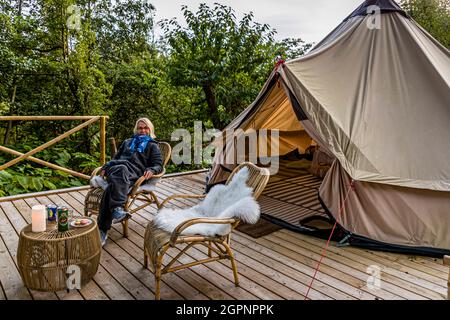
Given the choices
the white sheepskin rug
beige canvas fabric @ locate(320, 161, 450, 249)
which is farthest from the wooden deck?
the white sheepskin rug

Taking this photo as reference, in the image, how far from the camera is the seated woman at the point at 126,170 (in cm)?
299

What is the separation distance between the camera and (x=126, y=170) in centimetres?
318

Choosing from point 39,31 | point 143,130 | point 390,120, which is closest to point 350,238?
point 390,120

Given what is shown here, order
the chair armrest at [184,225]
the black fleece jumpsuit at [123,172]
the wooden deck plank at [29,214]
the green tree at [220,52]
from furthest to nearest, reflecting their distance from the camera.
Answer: the green tree at [220,52] < the black fleece jumpsuit at [123,172] < the wooden deck plank at [29,214] < the chair armrest at [184,225]

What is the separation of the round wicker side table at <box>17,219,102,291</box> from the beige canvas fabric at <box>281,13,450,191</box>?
215 cm

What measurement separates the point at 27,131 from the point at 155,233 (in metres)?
5.83

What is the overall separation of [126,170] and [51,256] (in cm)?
110

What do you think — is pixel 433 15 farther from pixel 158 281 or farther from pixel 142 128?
pixel 158 281

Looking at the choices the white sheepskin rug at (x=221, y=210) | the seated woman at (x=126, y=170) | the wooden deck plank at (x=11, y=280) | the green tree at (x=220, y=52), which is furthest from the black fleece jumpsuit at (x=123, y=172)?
the green tree at (x=220, y=52)

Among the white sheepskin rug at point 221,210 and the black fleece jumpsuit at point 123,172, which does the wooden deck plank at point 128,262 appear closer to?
the black fleece jumpsuit at point 123,172

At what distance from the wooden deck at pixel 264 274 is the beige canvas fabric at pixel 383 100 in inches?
26.5

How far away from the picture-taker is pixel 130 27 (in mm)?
9734

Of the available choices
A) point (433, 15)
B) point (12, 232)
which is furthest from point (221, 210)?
point (433, 15)

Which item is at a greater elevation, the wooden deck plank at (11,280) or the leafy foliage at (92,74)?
the leafy foliage at (92,74)
